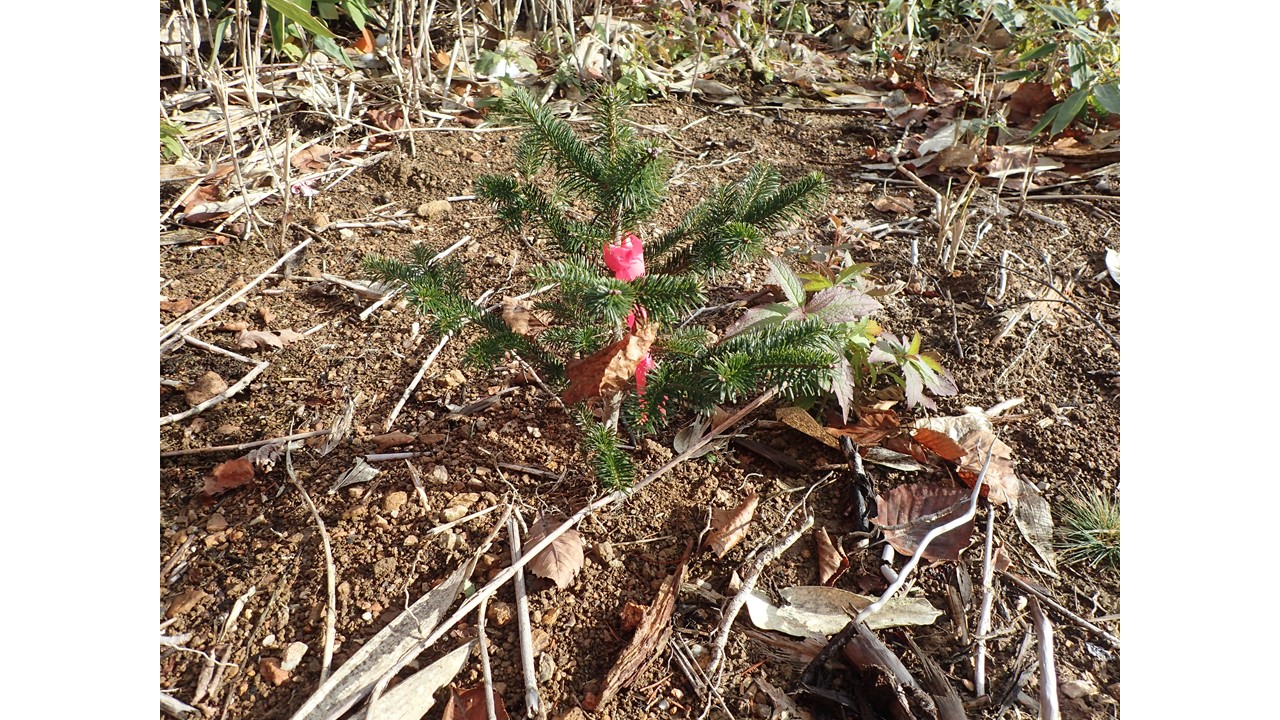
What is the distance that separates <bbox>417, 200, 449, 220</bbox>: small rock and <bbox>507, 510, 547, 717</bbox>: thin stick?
4.18 ft

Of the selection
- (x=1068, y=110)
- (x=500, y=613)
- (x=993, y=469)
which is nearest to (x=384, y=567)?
(x=500, y=613)

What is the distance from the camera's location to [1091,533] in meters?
1.62

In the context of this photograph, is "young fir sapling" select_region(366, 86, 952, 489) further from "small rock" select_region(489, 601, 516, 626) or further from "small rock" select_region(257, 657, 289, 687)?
"small rock" select_region(257, 657, 289, 687)

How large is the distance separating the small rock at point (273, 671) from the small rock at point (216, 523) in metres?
0.34

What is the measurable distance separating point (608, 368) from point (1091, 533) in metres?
1.03

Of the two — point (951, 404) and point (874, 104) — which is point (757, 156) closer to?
point (874, 104)

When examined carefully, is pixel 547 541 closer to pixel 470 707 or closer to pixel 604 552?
pixel 604 552

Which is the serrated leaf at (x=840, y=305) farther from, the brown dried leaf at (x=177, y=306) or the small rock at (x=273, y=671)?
the brown dried leaf at (x=177, y=306)

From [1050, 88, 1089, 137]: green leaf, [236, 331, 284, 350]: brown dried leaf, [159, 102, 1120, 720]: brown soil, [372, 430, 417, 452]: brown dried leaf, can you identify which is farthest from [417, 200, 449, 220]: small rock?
[1050, 88, 1089, 137]: green leaf

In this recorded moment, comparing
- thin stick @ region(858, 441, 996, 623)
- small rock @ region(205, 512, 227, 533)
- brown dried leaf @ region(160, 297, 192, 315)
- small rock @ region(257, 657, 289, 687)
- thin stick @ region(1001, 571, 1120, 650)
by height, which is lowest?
small rock @ region(257, 657, 289, 687)

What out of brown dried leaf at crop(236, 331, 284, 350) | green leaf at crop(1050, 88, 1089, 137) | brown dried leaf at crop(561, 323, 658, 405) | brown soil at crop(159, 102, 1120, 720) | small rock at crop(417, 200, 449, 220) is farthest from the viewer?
green leaf at crop(1050, 88, 1089, 137)

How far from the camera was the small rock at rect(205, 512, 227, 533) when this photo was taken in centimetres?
160

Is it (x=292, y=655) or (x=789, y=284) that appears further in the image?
(x=789, y=284)

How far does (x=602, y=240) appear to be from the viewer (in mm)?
1418
